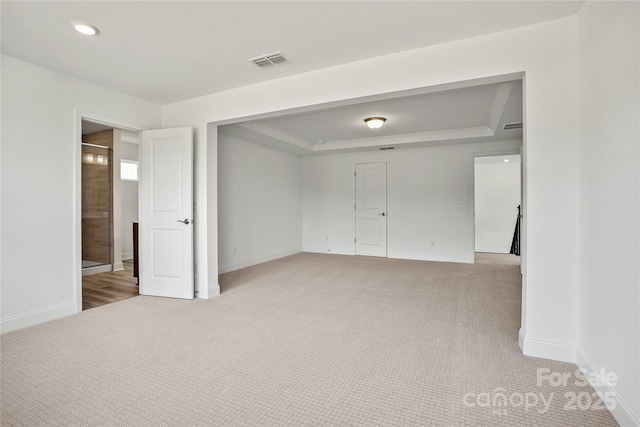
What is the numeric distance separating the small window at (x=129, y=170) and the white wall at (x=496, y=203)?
8.12 m

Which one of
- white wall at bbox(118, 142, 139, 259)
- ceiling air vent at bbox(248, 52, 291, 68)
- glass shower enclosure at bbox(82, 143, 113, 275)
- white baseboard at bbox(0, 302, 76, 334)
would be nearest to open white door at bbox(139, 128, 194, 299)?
white baseboard at bbox(0, 302, 76, 334)

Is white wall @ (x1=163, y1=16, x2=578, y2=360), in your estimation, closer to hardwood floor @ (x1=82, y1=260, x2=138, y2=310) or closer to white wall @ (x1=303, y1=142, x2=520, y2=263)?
white wall @ (x1=303, y1=142, x2=520, y2=263)

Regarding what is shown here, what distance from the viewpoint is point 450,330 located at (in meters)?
2.89

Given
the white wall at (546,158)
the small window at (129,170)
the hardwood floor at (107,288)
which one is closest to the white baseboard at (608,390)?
the white wall at (546,158)

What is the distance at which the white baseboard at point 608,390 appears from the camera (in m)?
1.56

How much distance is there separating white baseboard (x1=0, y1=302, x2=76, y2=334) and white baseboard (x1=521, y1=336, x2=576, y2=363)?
168 inches

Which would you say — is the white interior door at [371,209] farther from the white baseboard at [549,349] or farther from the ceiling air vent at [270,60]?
the white baseboard at [549,349]

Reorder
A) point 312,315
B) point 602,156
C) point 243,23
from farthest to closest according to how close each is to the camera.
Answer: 1. point 312,315
2. point 243,23
3. point 602,156

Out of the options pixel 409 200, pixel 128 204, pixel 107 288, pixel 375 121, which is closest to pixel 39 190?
pixel 107 288

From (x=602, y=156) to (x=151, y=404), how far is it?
3.01 metres

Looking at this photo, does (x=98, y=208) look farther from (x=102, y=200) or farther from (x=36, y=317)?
(x=36, y=317)

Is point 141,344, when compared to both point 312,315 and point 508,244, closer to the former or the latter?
point 312,315

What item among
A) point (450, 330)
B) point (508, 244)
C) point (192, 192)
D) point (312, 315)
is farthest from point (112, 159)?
point (508, 244)

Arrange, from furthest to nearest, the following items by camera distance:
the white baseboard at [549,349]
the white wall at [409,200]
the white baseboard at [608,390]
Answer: the white wall at [409,200]
the white baseboard at [549,349]
the white baseboard at [608,390]
